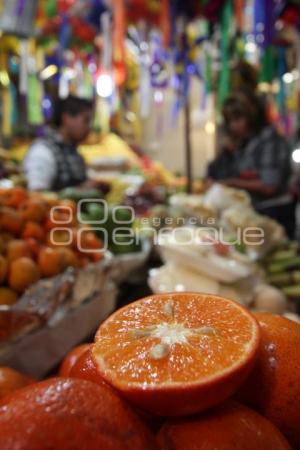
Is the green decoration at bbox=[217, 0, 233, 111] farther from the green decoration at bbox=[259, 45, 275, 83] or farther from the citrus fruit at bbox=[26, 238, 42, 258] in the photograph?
the citrus fruit at bbox=[26, 238, 42, 258]

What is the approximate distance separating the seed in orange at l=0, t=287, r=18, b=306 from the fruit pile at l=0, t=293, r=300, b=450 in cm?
68

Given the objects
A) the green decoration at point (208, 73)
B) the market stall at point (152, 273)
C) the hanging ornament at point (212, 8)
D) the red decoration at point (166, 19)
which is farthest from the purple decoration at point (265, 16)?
the green decoration at point (208, 73)

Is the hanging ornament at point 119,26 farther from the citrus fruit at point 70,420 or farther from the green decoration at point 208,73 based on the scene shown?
the citrus fruit at point 70,420

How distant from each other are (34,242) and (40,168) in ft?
5.20

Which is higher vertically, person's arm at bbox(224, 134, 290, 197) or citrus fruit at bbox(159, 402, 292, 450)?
person's arm at bbox(224, 134, 290, 197)

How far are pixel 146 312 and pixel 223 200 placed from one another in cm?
179

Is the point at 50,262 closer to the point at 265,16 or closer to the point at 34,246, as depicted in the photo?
the point at 34,246

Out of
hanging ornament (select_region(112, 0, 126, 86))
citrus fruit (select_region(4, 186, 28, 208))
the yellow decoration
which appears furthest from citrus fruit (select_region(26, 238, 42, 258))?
the yellow decoration

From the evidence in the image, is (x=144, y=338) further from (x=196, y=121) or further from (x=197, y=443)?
(x=196, y=121)

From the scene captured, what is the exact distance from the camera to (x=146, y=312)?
56 cm

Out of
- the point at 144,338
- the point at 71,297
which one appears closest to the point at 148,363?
the point at 144,338

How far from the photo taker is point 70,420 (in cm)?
41

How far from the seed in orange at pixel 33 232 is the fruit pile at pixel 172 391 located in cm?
88

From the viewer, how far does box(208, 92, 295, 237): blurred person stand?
284 cm
